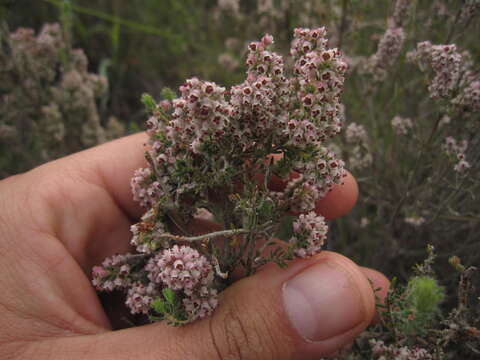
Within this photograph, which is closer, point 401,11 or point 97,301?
point 97,301

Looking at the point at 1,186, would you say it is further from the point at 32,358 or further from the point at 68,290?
the point at 32,358

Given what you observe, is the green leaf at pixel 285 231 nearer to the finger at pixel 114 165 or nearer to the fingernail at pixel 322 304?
the finger at pixel 114 165

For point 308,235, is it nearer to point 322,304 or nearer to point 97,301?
point 322,304

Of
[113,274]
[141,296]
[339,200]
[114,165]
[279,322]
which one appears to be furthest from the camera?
[114,165]

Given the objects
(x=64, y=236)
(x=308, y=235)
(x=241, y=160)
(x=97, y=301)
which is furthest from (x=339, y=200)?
(x=64, y=236)

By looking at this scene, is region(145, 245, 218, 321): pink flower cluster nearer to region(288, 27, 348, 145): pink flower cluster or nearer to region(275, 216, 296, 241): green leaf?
region(288, 27, 348, 145): pink flower cluster

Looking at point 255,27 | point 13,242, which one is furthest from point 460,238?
point 13,242

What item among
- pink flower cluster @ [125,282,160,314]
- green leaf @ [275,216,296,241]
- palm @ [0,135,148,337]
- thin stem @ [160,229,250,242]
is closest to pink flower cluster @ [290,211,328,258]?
thin stem @ [160,229,250,242]
